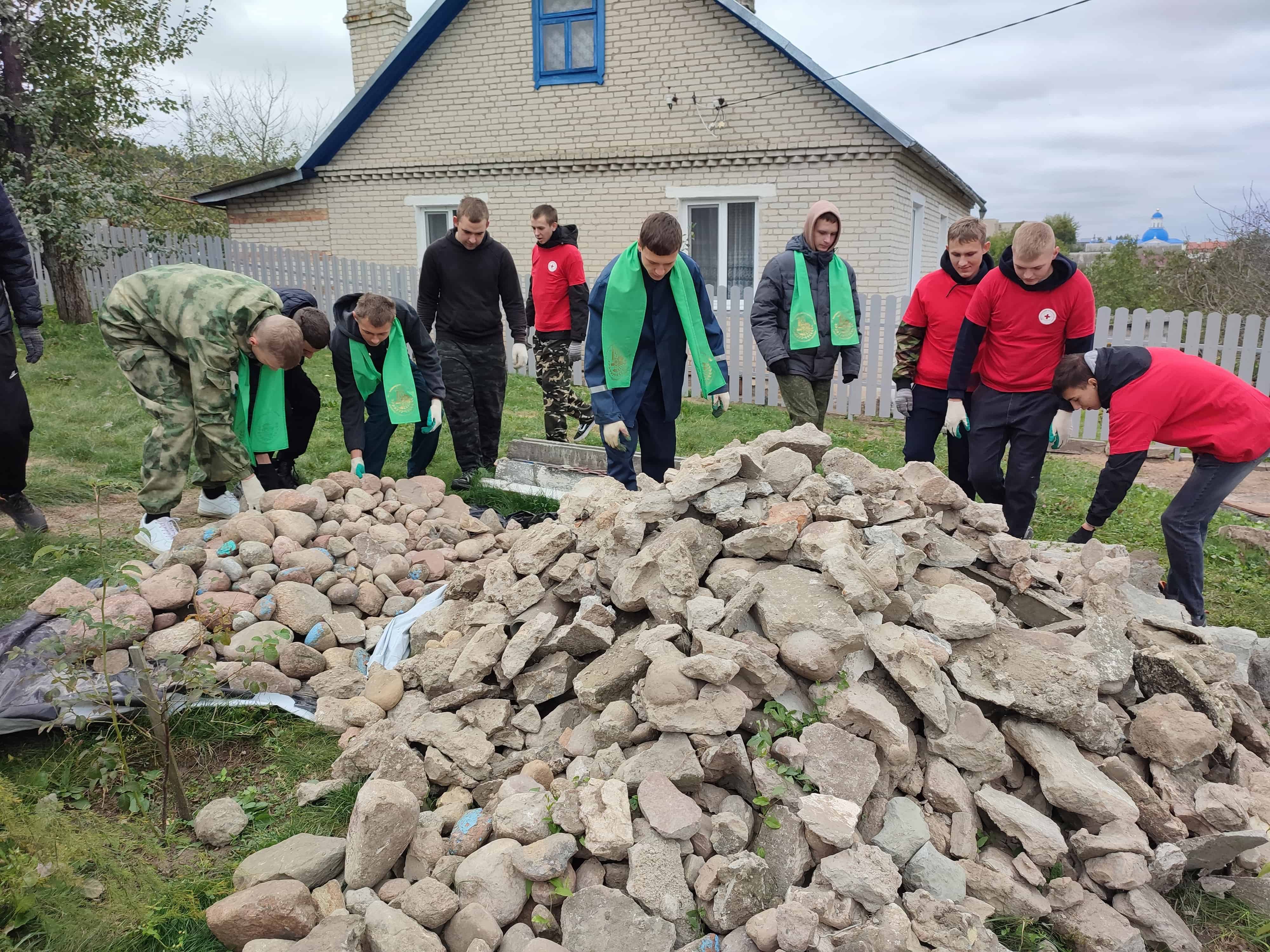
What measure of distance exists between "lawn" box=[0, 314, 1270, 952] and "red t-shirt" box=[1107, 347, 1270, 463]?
3.24 ft

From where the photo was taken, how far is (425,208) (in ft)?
41.9

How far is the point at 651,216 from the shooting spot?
12.3ft

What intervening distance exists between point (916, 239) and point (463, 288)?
905 centimetres

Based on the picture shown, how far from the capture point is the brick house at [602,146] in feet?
33.5

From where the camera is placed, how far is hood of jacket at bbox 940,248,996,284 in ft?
14.4

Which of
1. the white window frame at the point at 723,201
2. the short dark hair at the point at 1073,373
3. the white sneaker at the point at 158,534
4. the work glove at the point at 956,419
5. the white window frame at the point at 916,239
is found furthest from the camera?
the white window frame at the point at 916,239

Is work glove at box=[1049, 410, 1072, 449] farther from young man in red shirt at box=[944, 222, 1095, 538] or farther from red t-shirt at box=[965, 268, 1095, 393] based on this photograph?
red t-shirt at box=[965, 268, 1095, 393]

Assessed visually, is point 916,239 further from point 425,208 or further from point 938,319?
point 938,319

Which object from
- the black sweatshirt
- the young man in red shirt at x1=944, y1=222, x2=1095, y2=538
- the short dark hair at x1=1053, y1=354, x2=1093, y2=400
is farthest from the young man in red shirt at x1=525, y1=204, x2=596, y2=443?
the short dark hair at x1=1053, y1=354, x2=1093, y2=400

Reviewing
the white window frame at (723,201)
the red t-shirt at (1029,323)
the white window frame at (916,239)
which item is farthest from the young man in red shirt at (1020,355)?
the white window frame at (916,239)

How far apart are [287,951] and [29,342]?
394 centimetres

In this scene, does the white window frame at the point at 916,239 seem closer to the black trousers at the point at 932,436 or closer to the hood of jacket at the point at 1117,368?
the black trousers at the point at 932,436

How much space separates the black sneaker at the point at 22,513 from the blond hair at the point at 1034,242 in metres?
5.28

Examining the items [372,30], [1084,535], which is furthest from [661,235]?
[372,30]
